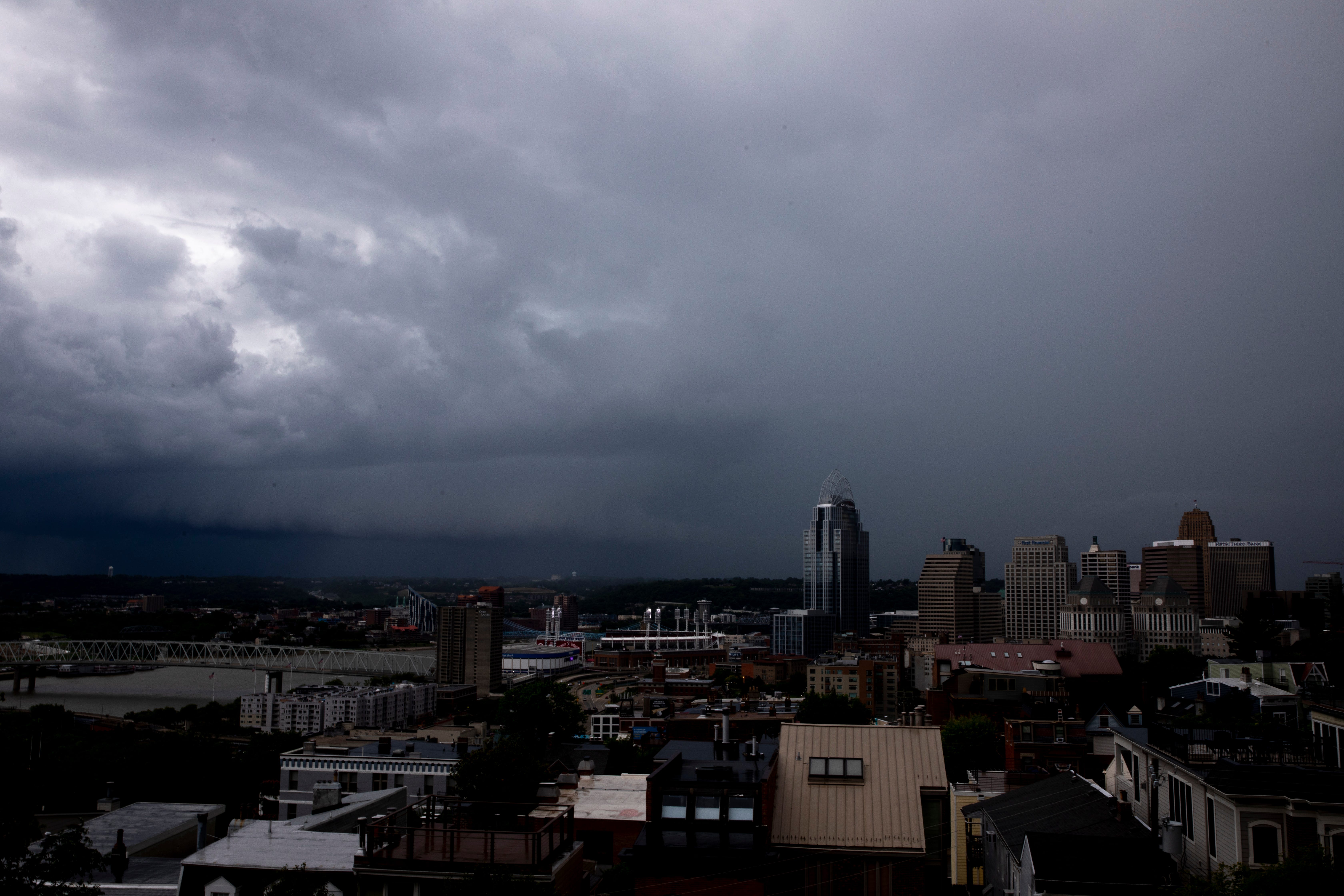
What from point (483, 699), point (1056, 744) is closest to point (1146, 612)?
point (483, 699)

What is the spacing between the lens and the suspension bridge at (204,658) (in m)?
162

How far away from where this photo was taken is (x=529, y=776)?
2780 cm

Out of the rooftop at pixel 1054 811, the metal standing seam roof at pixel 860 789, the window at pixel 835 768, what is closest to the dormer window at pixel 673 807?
the metal standing seam roof at pixel 860 789

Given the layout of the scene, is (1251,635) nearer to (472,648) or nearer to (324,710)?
(324,710)

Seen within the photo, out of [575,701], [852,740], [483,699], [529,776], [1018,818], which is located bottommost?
[483,699]

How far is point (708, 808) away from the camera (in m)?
15.3

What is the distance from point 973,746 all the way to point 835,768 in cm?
3038

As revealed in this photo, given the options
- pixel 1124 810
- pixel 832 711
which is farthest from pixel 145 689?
pixel 1124 810

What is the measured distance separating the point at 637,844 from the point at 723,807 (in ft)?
5.16

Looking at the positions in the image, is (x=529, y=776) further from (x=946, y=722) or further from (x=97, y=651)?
(x=97, y=651)

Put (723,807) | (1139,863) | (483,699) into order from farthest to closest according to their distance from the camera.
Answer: (483,699) < (723,807) < (1139,863)

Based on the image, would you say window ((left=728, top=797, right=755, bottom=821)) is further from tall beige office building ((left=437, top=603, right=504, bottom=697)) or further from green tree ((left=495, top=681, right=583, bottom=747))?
tall beige office building ((left=437, top=603, right=504, bottom=697))

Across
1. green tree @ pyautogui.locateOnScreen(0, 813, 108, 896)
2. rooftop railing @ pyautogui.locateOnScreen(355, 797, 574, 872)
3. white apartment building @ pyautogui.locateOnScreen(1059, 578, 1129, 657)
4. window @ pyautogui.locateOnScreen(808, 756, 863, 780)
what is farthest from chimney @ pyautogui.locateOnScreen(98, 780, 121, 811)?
white apartment building @ pyautogui.locateOnScreen(1059, 578, 1129, 657)

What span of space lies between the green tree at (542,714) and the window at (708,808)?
147 ft
